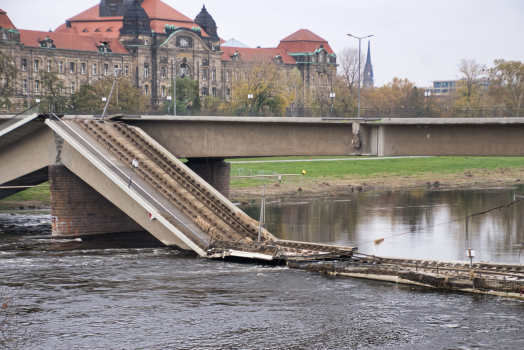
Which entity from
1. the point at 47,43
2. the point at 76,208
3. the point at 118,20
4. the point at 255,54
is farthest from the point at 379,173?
the point at 118,20

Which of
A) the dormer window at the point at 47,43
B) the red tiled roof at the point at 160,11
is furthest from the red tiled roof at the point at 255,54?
the dormer window at the point at 47,43

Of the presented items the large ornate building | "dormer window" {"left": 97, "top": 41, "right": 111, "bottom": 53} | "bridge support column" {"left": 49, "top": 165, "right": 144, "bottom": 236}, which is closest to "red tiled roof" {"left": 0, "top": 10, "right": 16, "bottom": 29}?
the large ornate building

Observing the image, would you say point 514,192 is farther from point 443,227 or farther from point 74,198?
point 74,198

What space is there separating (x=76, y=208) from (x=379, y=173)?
4486 centimetres

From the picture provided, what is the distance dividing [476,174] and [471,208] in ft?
98.5

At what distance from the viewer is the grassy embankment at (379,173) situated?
68500mm

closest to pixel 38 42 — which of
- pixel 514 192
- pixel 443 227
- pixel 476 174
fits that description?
pixel 476 174

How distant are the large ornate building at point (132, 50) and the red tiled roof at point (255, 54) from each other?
0.23 meters

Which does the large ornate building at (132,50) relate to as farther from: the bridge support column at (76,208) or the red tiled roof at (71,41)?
the bridge support column at (76,208)

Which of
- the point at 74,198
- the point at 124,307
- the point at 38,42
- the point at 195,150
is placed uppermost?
the point at 38,42

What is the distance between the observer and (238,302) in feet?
87.4

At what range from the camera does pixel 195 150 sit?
4231cm

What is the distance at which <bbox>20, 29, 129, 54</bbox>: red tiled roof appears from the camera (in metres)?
131

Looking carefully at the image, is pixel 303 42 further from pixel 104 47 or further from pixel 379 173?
pixel 379 173
